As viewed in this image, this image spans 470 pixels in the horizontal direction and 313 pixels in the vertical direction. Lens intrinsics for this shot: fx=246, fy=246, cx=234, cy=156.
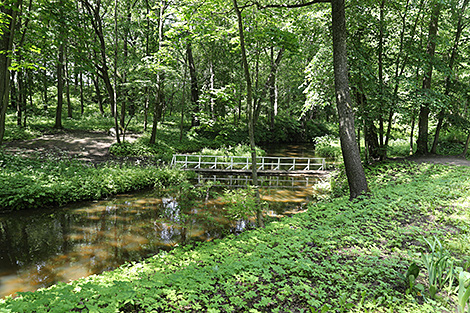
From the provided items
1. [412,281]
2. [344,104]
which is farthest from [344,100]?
[412,281]

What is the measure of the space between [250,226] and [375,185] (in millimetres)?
4690

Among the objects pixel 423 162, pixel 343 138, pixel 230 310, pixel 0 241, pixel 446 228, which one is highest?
pixel 343 138

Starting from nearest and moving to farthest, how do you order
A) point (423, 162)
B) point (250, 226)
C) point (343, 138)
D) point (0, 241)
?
1. point (0, 241)
2. point (343, 138)
3. point (250, 226)
4. point (423, 162)

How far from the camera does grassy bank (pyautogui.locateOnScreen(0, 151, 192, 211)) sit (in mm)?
8328

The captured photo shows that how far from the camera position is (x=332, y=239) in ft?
15.8

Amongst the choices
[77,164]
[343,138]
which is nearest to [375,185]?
[343,138]

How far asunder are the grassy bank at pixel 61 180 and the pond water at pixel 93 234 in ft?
1.51

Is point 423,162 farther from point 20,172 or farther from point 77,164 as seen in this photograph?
point 20,172

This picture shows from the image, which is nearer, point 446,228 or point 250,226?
point 446,228

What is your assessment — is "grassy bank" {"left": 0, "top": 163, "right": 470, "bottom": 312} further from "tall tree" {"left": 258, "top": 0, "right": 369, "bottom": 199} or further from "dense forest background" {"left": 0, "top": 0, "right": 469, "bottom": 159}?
"dense forest background" {"left": 0, "top": 0, "right": 469, "bottom": 159}

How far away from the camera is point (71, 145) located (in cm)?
1589

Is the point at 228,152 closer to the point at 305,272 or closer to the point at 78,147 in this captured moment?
the point at 78,147

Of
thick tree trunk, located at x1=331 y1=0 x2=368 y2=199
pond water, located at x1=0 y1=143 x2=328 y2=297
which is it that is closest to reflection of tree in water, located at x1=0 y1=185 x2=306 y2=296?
pond water, located at x1=0 y1=143 x2=328 y2=297

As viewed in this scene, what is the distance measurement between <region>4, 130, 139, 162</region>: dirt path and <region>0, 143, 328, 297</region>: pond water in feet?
19.0
